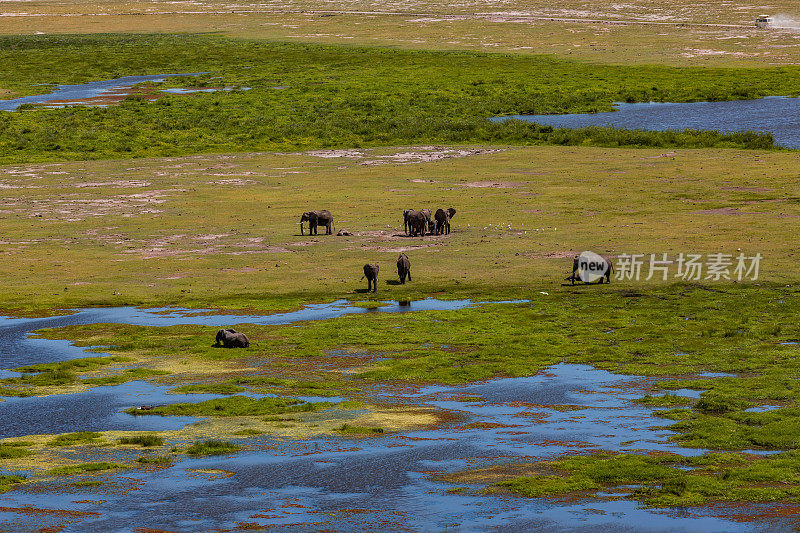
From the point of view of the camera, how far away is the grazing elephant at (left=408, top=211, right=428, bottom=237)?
4906 cm

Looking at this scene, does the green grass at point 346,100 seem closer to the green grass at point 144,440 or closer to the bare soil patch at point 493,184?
the bare soil patch at point 493,184

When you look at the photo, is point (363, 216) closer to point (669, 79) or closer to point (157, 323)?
point (157, 323)

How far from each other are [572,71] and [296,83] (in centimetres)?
3394

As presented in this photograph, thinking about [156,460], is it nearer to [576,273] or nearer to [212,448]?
[212,448]

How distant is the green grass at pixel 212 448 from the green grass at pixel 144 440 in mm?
874

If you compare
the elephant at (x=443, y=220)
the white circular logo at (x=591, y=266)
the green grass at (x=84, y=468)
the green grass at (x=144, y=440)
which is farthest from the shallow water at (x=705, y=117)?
the green grass at (x=84, y=468)

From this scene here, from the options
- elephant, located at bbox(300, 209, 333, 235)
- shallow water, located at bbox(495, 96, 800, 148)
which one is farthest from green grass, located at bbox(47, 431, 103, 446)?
shallow water, located at bbox(495, 96, 800, 148)

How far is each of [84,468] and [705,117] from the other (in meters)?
82.8

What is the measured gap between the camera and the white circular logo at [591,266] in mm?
40125

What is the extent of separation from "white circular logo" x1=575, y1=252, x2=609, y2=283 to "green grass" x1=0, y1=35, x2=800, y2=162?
138ft

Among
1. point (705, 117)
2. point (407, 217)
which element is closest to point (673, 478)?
point (407, 217)

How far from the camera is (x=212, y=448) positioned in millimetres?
23844

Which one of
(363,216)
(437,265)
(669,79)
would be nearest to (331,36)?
(669,79)

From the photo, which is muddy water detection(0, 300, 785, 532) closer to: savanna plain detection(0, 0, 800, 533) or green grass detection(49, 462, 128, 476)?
savanna plain detection(0, 0, 800, 533)
